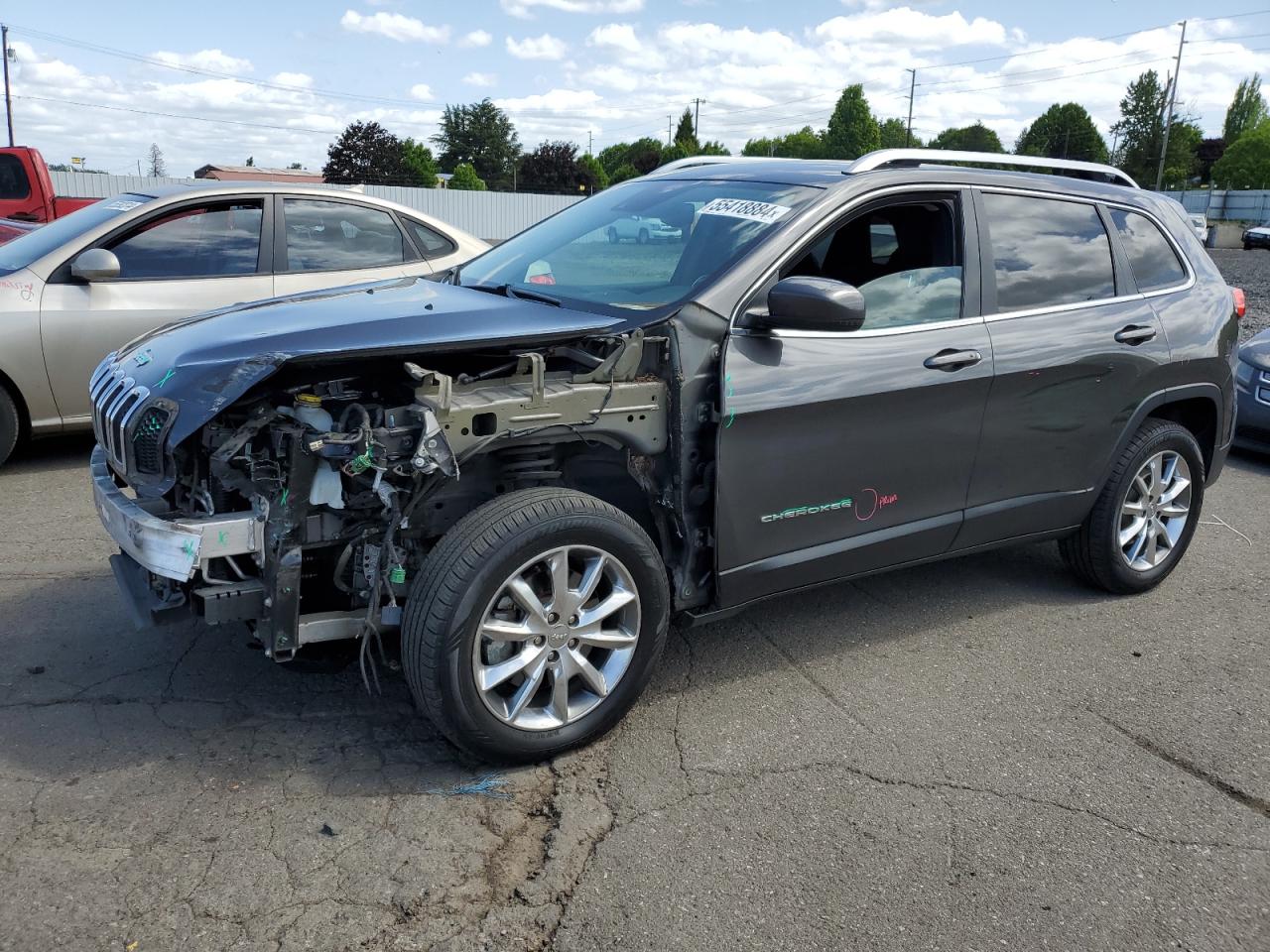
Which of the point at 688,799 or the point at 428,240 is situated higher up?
the point at 428,240

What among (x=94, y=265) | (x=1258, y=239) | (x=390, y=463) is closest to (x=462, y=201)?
(x=1258, y=239)

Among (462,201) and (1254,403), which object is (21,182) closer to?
(1254,403)

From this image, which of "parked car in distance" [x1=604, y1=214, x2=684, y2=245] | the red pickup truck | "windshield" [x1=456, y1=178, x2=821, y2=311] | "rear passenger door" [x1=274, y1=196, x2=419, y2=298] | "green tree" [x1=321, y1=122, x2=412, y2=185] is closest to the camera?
"windshield" [x1=456, y1=178, x2=821, y2=311]

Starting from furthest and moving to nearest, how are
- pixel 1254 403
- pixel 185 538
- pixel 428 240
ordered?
pixel 1254 403 < pixel 428 240 < pixel 185 538

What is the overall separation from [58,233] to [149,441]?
4053 millimetres

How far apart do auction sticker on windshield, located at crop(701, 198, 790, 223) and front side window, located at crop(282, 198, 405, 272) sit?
3571 mm

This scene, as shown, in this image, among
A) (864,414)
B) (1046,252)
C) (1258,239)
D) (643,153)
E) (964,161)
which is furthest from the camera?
(643,153)

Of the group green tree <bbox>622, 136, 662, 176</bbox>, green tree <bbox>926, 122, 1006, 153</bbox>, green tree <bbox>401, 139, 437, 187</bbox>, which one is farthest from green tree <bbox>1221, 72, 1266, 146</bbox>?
green tree <bbox>401, 139, 437, 187</bbox>

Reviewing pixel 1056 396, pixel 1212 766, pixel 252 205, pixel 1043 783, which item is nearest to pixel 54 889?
pixel 1043 783

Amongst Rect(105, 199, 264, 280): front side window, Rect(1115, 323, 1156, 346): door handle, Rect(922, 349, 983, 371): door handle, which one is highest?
Rect(105, 199, 264, 280): front side window

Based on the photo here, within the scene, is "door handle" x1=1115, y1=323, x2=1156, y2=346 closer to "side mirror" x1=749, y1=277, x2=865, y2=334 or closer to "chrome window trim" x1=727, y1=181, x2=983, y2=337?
"chrome window trim" x1=727, y1=181, x2=983, y2=337

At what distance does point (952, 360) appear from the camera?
384 centimetres

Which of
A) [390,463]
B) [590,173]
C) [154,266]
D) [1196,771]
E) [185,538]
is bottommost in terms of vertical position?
[1196,771]

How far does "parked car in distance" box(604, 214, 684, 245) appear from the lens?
391 centimetres
